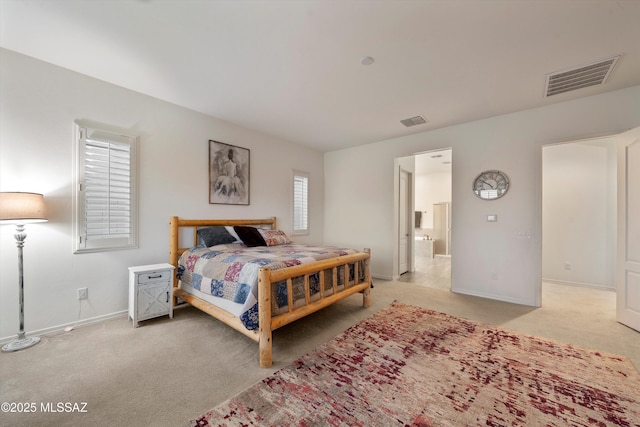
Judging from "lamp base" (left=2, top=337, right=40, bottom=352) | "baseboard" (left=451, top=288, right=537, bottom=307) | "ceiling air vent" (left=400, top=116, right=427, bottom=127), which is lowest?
"baseboard" (left=451, top=288, right=537, bottom=307)

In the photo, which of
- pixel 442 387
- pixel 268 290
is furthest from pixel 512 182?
pixel 268 290

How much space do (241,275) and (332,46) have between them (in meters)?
2.34

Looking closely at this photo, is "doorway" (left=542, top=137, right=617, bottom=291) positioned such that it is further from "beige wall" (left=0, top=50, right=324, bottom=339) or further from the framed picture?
"beige wall" (left=0, top=50, right=324, bottom=339)

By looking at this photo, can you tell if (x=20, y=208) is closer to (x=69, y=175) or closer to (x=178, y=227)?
(x=69, y=175)

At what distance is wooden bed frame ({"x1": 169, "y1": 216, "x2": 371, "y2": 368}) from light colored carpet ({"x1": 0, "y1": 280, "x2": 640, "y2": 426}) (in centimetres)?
23

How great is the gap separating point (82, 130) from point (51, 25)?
3.48 ft

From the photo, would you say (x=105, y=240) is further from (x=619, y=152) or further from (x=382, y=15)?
(x=619, y=152)

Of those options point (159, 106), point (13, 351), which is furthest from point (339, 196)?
point (13, 351)

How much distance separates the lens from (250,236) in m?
3.84

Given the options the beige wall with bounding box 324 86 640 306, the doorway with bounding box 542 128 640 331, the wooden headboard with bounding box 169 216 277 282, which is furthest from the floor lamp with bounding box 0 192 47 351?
the doorway with bounding box 542 128 640 331

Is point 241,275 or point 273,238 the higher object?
point 273,238

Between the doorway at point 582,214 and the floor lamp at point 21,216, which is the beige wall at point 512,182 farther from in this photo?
the floor lamp at point 21,216

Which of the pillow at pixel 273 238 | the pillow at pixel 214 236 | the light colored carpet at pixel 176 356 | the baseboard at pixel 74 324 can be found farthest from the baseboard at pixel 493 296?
the baseboard at pixel 74 324

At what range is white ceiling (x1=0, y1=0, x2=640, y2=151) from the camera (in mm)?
1936
